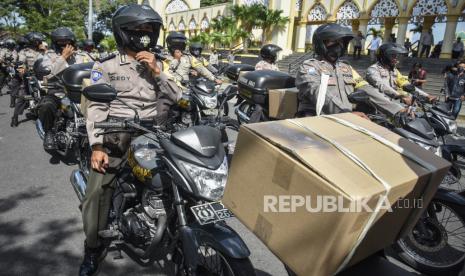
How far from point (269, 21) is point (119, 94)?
78.7ft

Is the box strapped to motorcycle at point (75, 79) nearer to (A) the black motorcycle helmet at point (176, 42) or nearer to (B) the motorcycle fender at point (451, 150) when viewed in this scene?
(A) the black motorcycle helmet at point (176, 42)

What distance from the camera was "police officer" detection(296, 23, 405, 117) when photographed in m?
3.53

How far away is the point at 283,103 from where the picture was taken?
4.11m

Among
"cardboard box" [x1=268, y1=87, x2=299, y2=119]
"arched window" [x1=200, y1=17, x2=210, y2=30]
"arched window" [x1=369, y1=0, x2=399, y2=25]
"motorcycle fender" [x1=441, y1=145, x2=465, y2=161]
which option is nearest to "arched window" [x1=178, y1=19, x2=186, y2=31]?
"arched window" [x1=200, y1=17, x2=210, y2=30]

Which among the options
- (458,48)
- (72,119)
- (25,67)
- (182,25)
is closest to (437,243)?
(72,119)

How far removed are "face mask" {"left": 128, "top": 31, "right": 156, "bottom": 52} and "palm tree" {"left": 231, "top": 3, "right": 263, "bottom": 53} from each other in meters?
24.3

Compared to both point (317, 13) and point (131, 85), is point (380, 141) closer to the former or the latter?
point (131, 85)

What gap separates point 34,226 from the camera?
3.42m

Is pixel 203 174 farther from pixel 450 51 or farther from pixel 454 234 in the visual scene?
pixel 450 51

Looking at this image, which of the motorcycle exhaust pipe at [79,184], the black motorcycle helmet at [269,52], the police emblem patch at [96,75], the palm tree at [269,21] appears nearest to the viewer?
the police emblem patch at [96,75]

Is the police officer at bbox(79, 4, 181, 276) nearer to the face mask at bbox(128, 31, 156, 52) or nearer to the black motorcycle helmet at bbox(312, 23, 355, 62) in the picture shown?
the face mask at bbox(128, 31, 156, 52)

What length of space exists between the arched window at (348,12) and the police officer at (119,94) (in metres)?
21.7

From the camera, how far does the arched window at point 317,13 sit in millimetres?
23469

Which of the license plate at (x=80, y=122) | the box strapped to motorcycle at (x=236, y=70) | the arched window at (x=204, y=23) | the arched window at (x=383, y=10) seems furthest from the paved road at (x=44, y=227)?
the arched window at (x=204, y=23)
